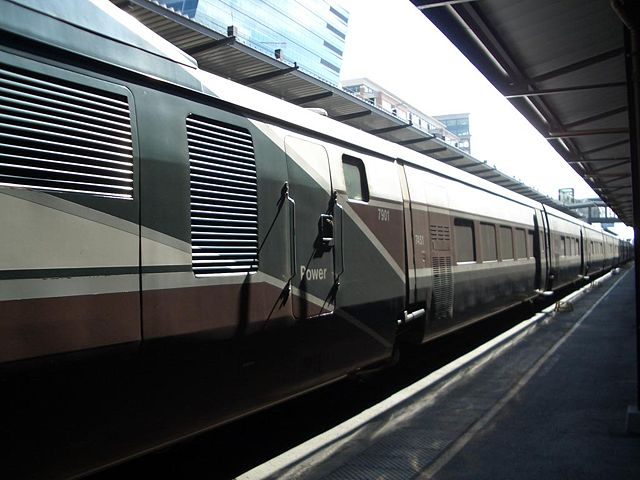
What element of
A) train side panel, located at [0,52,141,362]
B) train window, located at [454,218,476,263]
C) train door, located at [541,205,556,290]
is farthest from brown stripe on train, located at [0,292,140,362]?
train door, located at [541,205,556,290]

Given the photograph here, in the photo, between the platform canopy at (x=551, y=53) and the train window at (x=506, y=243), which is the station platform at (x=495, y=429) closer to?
the platform canopy at (x=551, y=53)

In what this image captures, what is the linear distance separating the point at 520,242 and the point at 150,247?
34.8ft

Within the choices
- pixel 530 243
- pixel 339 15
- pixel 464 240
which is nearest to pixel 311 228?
pixel 464 240

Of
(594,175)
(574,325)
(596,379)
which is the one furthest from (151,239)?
(594,175)

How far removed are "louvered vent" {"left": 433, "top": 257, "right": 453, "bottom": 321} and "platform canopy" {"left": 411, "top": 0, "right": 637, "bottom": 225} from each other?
2.62 m

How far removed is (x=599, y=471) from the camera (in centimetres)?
388

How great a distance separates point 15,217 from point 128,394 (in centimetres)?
109

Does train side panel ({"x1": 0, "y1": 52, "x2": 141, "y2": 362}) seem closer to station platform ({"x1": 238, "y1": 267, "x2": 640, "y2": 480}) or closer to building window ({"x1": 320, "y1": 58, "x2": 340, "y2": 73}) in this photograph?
station platform ({"x1": 238, "y1": 267, "x2": 640, "y2": 480})

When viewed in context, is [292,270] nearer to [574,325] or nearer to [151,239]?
[151,239]

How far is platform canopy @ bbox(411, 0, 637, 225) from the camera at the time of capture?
6.14 meters

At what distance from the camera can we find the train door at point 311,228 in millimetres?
4418

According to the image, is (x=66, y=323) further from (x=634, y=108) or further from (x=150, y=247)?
(x=634, y=108)

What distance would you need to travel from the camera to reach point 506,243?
36.7 feet

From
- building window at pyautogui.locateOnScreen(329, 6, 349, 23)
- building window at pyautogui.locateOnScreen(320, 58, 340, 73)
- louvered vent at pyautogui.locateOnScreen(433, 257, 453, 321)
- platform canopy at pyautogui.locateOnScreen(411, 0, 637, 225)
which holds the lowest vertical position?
louvered vent at pyautogui.locateOnScreen(433, 257, 453, 321)
